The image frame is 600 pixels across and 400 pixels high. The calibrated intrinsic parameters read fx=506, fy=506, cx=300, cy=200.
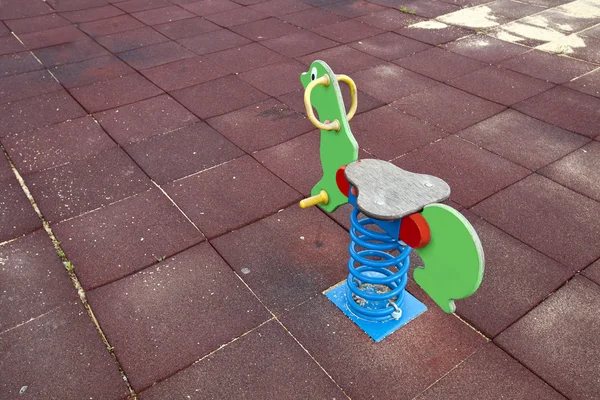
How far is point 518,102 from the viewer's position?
18.6 feet

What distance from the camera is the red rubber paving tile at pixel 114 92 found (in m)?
5.75

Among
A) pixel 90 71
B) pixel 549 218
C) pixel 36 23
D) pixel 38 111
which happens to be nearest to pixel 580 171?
pixel 549 218

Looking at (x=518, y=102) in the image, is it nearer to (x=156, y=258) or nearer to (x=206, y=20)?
(x=156, y=258)

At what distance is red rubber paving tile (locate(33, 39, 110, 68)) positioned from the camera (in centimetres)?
682

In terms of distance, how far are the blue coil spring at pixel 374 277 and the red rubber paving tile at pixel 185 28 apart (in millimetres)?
5566

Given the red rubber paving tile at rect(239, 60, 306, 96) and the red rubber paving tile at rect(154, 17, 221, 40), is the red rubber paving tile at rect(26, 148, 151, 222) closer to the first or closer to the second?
the red rubber paving tile at rect(239, 60, 306, 96)

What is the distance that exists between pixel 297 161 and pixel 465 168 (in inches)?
60.1

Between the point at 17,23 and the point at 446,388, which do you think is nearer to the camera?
the point at 446,388

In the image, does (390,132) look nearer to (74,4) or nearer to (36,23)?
(36,23)

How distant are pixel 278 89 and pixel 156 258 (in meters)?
3.01

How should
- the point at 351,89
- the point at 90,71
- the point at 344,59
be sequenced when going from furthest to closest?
1. the point at 344,59
2. the point at 90,71
3. the point at 351,89

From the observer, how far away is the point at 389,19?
7992 mm

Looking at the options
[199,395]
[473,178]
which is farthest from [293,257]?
[473,178]

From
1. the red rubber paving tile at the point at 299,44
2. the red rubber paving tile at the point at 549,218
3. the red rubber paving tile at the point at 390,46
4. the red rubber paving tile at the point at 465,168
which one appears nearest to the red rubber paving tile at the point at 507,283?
the red rubber paving tile at the point at 549,218
